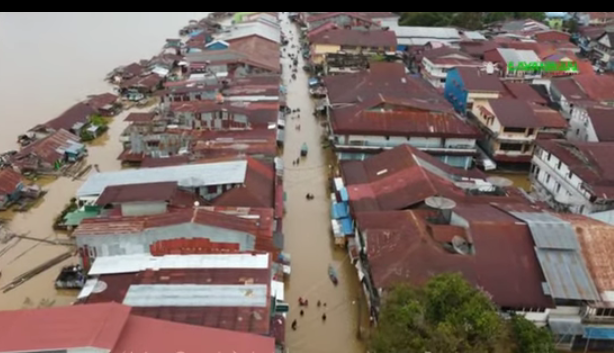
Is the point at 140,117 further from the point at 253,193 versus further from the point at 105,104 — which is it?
the point at 253,193

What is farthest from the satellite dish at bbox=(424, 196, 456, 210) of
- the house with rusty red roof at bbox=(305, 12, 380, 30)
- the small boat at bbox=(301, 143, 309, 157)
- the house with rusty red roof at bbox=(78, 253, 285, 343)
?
the house with rusty red roof at bbox=(305, 12, 380, 30)

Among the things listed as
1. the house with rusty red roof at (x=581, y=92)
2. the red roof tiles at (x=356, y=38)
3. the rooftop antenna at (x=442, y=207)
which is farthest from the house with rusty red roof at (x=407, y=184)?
the red roof tiles at (x=356, y=38)

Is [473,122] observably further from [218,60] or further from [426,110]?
[218,60]

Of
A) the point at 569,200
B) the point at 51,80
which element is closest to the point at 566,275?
the point at 569,200

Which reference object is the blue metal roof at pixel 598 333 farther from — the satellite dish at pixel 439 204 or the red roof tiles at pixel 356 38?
the red roof tiles at pixel 356 38

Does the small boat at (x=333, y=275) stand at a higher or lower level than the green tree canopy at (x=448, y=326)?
lower
